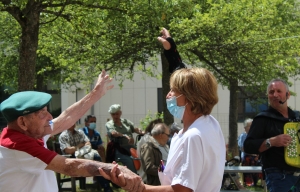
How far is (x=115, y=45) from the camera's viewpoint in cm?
1368

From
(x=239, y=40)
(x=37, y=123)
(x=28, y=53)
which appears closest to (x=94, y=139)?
(x=28, y=53)

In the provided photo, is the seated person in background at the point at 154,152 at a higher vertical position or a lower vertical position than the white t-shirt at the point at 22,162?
lower

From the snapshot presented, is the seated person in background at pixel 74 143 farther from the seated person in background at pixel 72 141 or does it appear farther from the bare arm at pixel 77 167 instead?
the bare arm at pixel 77 167

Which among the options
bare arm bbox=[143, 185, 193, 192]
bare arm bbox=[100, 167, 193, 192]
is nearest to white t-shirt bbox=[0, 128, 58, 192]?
bare arm bbox=[100, 167, 193, 192]

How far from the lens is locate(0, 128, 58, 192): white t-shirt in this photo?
317cm

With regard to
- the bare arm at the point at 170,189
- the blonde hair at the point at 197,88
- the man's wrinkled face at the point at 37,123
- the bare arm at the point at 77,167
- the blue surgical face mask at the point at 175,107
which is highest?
the blonde hair at the point at 197,88

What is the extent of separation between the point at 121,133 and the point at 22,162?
8681 mm

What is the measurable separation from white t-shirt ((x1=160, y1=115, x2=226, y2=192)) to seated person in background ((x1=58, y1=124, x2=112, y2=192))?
814cm

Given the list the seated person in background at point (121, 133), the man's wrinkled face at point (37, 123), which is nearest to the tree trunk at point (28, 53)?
the seated person in background at point (121, 133)

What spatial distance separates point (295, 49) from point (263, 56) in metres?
1.15

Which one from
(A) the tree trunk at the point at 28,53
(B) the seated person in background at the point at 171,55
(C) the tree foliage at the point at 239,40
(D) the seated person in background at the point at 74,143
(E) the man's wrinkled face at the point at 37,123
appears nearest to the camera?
(E) the man's wrinkled face at the point at 37,123

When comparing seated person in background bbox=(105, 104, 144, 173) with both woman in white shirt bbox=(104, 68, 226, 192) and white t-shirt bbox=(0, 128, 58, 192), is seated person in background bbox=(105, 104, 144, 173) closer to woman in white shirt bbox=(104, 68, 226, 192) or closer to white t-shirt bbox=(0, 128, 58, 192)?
white t-shirt bbox=(0, 128, 58, 192)

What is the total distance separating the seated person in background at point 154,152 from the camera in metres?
8.35

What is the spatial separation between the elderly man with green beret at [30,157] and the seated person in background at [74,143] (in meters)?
7.80
